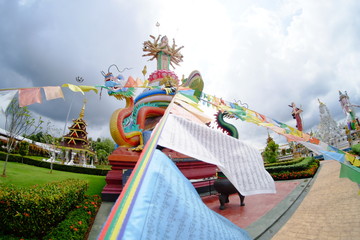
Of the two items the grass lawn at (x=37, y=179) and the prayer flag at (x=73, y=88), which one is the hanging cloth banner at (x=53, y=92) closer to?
the prayer flag at (x=73, y=88)

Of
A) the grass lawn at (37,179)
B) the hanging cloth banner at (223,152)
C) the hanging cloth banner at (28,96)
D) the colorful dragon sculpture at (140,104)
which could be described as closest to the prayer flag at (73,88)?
the hanging cloth banner at (28,96)

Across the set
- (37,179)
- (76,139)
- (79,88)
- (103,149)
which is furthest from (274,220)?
(103,149)

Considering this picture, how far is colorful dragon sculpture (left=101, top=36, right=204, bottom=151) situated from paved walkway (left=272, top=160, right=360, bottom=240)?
14.9ft

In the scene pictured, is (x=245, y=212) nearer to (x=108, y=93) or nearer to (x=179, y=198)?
(x=179, y=198)

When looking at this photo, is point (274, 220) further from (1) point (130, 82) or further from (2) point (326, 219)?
(1) point (130, 82)

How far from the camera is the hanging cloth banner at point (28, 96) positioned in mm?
2955

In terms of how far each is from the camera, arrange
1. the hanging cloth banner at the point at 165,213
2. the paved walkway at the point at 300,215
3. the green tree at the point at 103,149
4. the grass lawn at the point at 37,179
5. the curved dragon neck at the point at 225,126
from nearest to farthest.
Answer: the hanging cloth banner at the point at 165,213 < the paved walkway at the point at 300,215 < the grass lawn at the point at 37,179 < the curved dragon neck at the point at 225,126 < the green tree at the point at 103,149

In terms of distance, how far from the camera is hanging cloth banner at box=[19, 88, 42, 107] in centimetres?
296

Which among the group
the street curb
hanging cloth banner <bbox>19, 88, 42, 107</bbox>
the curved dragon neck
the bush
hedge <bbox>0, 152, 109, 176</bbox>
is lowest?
hedge <bbox>0, 152, 109, 176</bbox>

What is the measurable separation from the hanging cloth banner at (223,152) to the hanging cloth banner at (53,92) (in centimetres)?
255

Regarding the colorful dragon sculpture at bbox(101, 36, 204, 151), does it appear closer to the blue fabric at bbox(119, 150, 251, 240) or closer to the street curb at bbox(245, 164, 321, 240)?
the blue fabric at bbox(119, 150, 251, 240)

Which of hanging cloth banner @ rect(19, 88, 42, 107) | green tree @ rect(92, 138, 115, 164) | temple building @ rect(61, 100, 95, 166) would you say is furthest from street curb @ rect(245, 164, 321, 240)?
green tree @ rect(92, 138, 115, 164)

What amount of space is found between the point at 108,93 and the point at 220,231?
21.7 feet

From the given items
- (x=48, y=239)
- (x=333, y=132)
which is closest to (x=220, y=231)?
(x=48, y=239)
